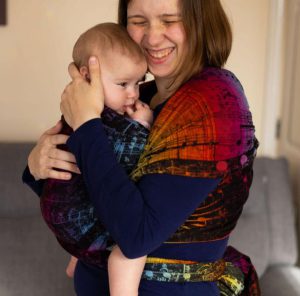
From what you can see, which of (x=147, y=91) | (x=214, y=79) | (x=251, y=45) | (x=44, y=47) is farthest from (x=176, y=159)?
(x=251, y=45)

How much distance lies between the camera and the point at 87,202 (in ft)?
3.44

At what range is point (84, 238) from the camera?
41.8 inches

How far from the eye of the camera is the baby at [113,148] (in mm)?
1017

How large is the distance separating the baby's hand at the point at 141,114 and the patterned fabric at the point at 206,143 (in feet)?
0.35

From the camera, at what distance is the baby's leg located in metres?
1.00

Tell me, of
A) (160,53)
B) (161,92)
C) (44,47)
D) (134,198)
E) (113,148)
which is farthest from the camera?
(44,47)

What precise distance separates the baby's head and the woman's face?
23 mm

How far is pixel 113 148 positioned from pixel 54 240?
1.27 metres

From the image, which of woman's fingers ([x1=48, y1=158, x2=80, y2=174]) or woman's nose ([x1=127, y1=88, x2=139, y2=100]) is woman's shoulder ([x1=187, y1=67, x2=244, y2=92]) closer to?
woman's nose ([x1=127, y1=88, x2=139, y2=100])

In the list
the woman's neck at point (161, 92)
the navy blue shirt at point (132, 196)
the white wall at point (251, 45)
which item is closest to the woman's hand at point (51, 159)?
the navy blue shirt at point (132, 196)

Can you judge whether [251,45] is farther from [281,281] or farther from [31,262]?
[31,262]

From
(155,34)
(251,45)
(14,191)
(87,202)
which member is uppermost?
(155,34)

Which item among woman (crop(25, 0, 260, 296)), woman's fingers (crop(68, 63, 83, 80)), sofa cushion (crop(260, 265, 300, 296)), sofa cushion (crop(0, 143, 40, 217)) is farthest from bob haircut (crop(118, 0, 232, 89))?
sofa cushion (crop(0, 143, 40, 217))

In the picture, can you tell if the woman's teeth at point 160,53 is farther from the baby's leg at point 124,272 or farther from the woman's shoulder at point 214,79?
the baby's leg at point 124,272
